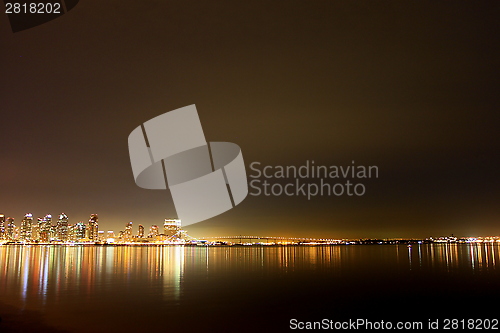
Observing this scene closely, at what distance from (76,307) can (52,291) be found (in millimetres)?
5594

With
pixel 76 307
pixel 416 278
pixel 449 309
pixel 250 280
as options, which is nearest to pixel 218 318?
pixel 76 307

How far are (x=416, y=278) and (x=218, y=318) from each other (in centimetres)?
2152

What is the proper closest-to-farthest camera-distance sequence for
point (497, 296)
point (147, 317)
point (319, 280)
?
point (147, 317) < point (497, 296) < point (319, 280)

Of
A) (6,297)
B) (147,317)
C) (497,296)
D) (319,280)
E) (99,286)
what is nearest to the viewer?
(147,317)

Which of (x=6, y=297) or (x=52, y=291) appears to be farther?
(x=52, y=291)

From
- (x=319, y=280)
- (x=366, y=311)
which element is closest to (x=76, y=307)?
(x=366, y=311)

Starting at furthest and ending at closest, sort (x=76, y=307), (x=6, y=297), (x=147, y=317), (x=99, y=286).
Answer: (x=99, y=286)
(x=6, y=297)
(x=76, y=307)
(x=147, y=317)

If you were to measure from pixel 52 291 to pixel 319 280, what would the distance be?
1761cm

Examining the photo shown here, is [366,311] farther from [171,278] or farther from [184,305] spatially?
[171,278]

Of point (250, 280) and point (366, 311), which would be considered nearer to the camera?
point (366, 311)

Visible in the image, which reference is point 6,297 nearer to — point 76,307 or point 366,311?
point 76,307

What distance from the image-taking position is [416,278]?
115 ft

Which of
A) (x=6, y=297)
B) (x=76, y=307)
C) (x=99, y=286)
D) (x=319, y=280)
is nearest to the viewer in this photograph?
(x=76, y=307)

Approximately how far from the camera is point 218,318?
61.3 feet
